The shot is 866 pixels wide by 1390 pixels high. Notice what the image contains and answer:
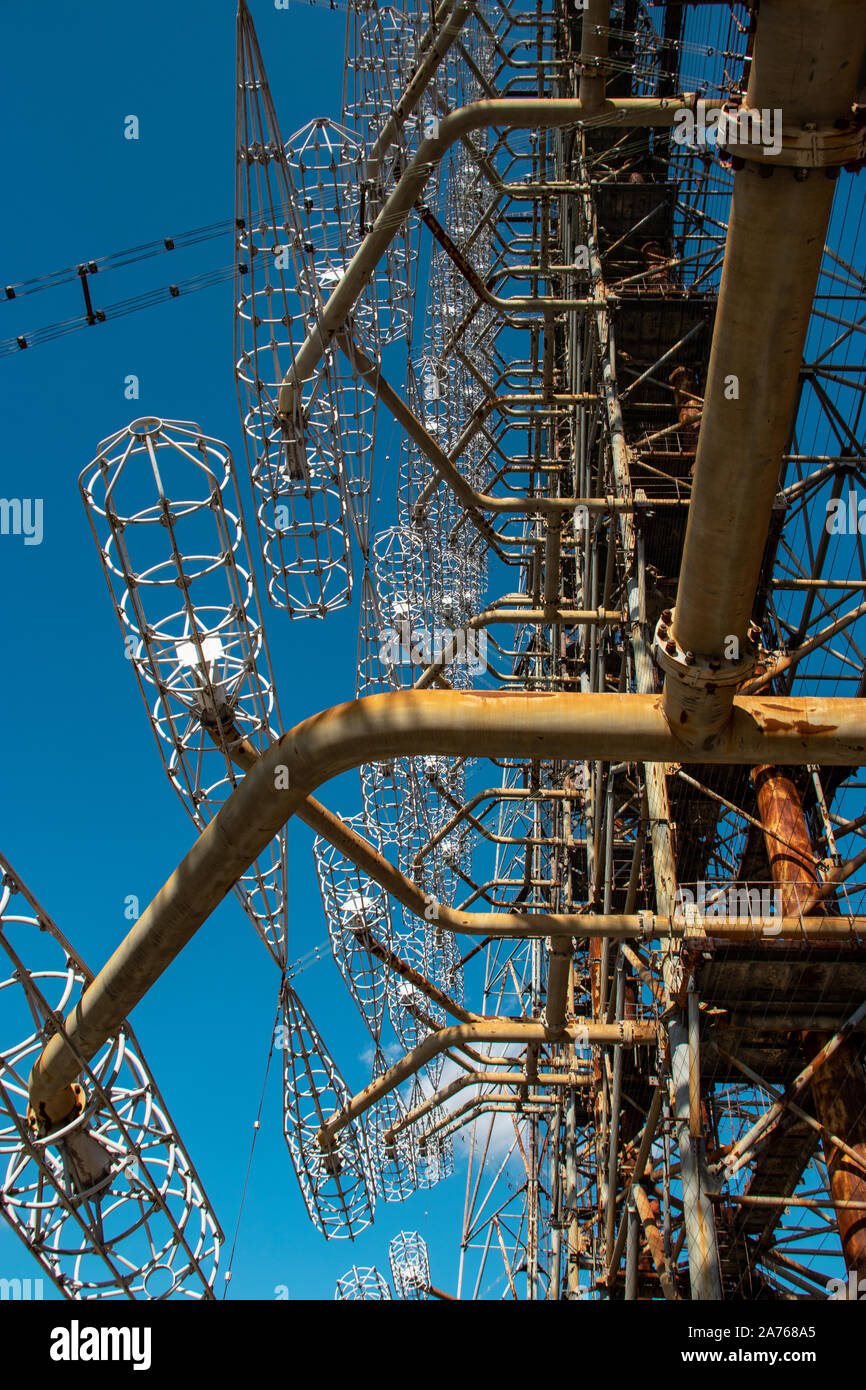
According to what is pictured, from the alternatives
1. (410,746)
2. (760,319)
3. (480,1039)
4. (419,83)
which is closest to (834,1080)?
(480,1039)

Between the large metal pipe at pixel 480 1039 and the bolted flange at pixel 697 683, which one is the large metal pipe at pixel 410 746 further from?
the large metal pipe at pixel 480 1039

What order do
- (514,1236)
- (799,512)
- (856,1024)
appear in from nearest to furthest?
1. (856,1024)
2. (799,512)
3. (514,1236)

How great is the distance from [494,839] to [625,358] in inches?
446

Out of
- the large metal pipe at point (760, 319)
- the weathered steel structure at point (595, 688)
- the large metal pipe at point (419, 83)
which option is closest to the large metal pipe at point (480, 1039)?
the weathered steel structure at point (595, 688)

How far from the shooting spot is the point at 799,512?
21.9 m

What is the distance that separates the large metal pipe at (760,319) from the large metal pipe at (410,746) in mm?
1018

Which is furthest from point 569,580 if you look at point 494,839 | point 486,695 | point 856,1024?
point 486,695

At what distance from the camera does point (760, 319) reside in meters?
7.71

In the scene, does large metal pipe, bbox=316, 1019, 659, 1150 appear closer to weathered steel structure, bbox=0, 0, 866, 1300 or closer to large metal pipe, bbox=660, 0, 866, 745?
weathered steel structure, bbox=0, 0, 866, 1300

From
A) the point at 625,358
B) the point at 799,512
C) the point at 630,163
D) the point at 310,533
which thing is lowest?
the point at 310,533

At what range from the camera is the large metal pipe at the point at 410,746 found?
1024 centimetres

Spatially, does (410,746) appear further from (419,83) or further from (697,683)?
(419,83)
